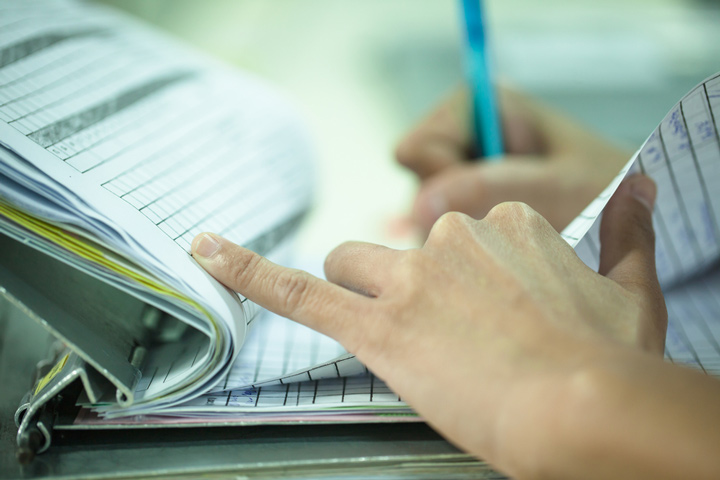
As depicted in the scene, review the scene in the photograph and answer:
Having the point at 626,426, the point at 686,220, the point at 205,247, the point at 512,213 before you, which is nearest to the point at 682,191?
the point at 686,220

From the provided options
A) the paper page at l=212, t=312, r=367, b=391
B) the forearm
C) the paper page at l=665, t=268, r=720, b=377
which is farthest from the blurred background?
the forearm

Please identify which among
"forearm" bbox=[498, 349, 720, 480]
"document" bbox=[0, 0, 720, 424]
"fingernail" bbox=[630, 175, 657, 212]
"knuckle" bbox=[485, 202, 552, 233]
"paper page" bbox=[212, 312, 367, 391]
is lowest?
"paper page" bbox=[212, 312, 367, 391]

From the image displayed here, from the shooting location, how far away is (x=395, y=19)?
1.22 meters

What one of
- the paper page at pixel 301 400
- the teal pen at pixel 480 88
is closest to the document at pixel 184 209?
the paper page at pixel 301 400

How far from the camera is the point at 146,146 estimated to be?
53cm

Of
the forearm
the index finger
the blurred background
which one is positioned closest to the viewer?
the forearm

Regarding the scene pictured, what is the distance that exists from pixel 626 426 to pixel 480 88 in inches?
20.8

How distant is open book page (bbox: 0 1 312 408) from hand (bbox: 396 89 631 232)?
162 millimetres

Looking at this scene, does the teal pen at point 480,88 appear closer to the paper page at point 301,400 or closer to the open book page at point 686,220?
the open book page at point 686,220

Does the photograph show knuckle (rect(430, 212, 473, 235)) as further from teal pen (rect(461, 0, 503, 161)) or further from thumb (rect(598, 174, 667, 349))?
teal pen (rect(461, 0, 503, 161))

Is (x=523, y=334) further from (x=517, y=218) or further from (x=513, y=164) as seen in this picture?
(x=513, y=164)

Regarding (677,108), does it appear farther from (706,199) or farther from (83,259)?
(83,259)

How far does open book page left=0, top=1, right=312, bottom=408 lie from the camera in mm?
412

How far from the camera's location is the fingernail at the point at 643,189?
485mm
